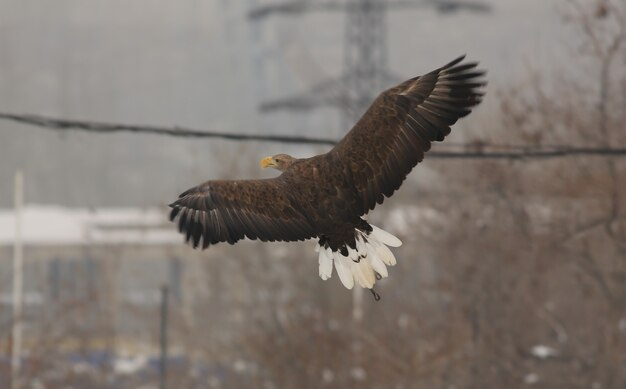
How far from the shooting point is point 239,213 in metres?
5.50

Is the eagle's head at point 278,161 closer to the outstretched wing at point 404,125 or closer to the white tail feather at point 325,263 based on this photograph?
the outstretched wing at point 404,125

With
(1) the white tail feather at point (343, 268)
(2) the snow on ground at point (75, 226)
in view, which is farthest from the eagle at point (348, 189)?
(2) the snow on ground at point (75, 226)

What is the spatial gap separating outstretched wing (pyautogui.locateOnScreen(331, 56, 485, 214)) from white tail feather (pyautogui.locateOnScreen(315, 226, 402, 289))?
0.64 feet

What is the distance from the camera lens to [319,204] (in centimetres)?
510

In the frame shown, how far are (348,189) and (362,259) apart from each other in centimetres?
29

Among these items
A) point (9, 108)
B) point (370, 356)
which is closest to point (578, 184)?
point (370, 356)

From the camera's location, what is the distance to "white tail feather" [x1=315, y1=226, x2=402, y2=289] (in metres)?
5.15

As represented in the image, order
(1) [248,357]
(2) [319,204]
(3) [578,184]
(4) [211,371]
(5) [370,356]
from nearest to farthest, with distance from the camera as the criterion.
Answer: (2) [319,204] < (3) [578,184] < (5) [370,356] < (1) [248,357] < (4) [211,371]

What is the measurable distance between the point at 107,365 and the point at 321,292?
7458mm

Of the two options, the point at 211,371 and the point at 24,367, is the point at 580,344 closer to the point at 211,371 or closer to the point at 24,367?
the point at 211,371

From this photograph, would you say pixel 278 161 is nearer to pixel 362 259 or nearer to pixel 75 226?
pixel 362 259

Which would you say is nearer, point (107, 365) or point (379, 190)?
point (379, 190)

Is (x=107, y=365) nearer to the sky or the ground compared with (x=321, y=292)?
nearer to the ground

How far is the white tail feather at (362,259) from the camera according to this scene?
515 centimetres
